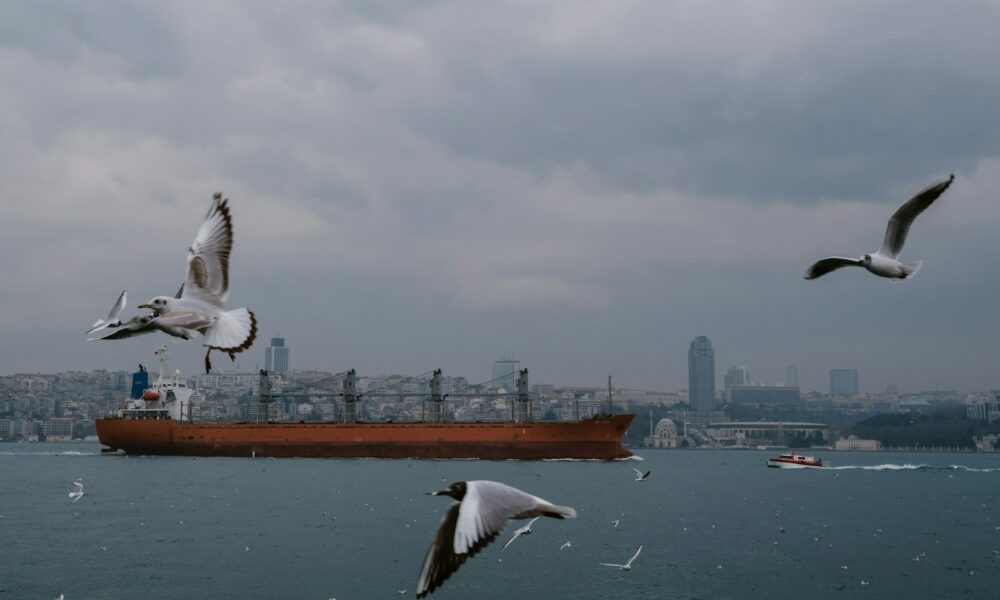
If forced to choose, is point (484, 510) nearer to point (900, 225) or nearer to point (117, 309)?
point (117, 309)

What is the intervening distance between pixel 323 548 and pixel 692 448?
150926 mm

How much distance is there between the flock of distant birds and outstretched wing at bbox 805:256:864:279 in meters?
0.01

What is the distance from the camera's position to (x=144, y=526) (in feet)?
86.5

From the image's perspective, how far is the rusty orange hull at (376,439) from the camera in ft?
172

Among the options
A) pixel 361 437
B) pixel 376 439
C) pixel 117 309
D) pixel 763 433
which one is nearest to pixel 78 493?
pixel 361 437

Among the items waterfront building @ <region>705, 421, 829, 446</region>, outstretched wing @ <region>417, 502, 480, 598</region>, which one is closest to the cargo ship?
outstretched wing @ <region>417, 502, 480, 598</region>

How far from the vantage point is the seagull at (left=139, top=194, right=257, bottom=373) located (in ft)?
12.3

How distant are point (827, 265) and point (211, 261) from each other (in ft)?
10.9

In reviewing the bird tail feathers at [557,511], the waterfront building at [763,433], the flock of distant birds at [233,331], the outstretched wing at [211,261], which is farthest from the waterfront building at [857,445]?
the outstretched wing at [211,261]

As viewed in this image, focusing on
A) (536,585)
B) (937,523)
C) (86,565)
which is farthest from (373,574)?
(937,523)

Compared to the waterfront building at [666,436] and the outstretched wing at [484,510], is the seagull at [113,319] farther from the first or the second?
the waterfront building at [666,436]

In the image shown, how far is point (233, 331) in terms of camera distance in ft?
12.6

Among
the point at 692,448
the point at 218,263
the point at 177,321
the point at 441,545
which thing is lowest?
the point at 692,448

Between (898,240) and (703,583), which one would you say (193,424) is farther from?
(898,240)
